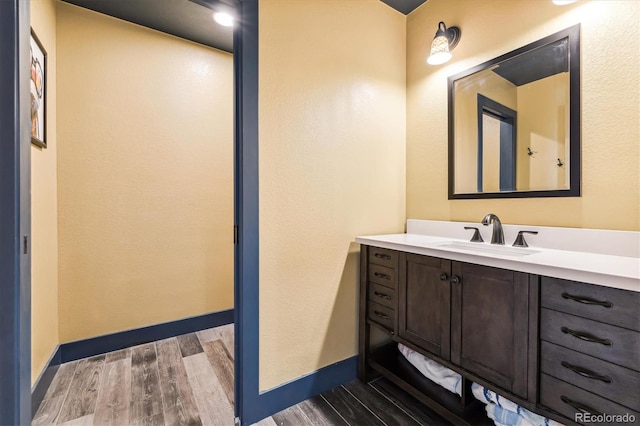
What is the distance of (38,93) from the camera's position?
5.22 feet

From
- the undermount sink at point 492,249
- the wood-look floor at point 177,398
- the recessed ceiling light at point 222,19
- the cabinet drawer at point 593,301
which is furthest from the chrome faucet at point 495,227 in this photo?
the recessed ceiling light at point 222,19

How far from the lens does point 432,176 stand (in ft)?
6.50

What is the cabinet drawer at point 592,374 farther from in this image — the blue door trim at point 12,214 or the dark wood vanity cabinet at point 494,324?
the blue door trim at point 12,214

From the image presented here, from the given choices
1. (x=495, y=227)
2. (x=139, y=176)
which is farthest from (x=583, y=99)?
(x=139, y=176)

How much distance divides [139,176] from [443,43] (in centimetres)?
236

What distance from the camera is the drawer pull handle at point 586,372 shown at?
34.6 inches

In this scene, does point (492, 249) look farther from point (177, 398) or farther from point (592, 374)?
point (177, 398)

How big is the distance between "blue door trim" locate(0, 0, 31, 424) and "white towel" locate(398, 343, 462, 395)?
67.0 inches

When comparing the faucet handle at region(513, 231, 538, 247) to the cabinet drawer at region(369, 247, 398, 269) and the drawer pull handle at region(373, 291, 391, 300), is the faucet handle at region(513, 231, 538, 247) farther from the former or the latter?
the drawer pull handle at region(373, 291, 391, 300)

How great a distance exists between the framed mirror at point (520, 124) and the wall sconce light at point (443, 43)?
0.52ft

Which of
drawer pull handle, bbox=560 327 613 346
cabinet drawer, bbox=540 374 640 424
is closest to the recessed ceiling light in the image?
drawer pull handle, bbox=560 327 613 346

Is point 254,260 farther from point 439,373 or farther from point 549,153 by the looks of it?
point 549,153

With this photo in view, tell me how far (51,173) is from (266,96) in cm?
153

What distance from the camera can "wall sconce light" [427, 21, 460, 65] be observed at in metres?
1.74
